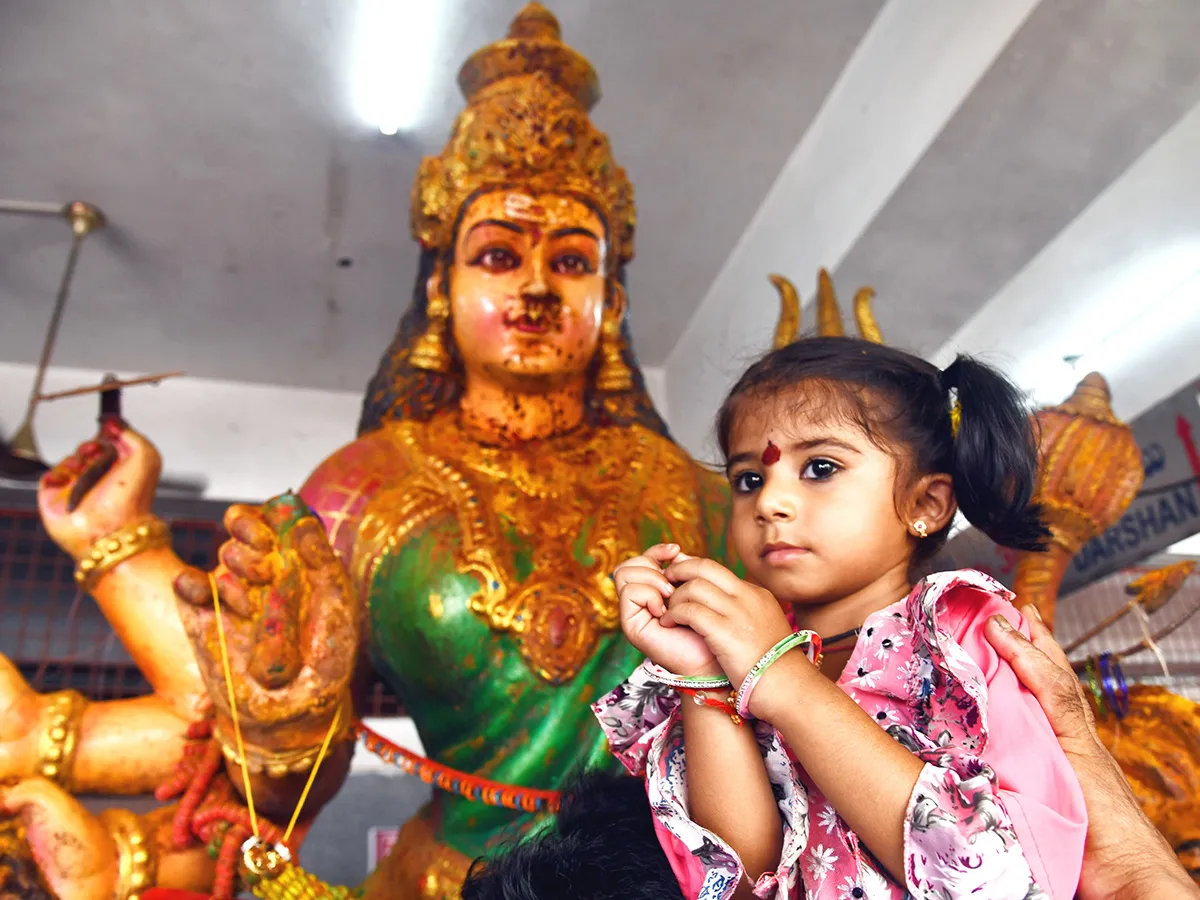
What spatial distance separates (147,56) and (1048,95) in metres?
1.79

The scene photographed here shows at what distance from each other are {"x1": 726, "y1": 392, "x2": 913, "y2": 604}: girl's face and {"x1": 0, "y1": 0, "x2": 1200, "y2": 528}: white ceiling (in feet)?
1.31

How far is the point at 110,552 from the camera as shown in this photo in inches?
54.4

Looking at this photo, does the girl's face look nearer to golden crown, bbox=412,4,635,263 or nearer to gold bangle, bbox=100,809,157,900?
gold bangle, bbox=100,809,157,900

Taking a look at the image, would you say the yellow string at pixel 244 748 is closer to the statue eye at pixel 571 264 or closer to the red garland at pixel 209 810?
the red garland at pixel 209 810

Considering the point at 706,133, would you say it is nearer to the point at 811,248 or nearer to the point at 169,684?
the point at 811,248

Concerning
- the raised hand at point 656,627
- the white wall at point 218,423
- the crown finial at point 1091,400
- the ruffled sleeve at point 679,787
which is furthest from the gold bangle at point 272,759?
the white wall at point 218,423

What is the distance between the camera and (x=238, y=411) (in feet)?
11.2

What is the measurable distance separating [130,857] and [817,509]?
0.90 meters

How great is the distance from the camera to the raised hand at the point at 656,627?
748mm

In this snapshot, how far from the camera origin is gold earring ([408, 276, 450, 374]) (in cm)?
166

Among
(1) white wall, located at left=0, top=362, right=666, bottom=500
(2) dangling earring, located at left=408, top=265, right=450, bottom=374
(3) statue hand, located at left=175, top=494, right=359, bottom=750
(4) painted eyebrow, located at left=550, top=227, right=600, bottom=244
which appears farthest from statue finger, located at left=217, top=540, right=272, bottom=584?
(1) white wall, located at left=0, top=362, right=666, bottom=500

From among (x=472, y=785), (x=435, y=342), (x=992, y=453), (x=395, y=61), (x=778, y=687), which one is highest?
(x=395, y=61)

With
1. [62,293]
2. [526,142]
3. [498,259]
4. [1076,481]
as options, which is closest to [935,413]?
[1076,481]

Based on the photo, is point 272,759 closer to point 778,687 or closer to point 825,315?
point 778,687
